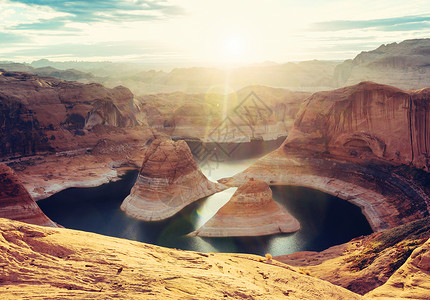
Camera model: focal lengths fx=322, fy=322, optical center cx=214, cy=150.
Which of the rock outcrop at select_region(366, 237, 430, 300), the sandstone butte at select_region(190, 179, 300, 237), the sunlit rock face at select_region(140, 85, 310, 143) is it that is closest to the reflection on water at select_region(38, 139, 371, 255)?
the sandstone butte at select_region(190, 179, 300, 237)

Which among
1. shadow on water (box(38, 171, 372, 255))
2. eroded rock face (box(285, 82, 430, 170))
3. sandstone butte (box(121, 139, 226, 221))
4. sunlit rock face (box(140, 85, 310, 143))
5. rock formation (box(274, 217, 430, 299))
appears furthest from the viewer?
sunlit rock face (box(140, 85, 310, 143))

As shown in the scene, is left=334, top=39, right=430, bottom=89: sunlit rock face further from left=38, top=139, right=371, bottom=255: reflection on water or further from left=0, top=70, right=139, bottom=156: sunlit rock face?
left=0, top=70, right=139, bottom=156: sunlit rock face

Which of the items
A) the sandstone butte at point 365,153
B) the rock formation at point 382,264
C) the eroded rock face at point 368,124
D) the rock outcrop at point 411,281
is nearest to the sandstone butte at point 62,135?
the sandstone butte at point 365,153

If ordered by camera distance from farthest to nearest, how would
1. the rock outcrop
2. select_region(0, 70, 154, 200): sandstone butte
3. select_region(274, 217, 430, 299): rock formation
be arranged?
1. select_region(0, 70, 154, 200): sandstone butte
2. select_region(274, 217, 430, 299): rock formation
3. the rock outcrop

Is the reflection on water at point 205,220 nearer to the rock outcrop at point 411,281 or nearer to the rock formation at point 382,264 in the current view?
the rock formation at point 382,264

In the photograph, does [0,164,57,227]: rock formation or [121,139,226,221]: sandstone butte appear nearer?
[0,164,57,227]: rock formation

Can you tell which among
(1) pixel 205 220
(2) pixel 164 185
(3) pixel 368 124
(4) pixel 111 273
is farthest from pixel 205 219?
(3) pixel 368 124

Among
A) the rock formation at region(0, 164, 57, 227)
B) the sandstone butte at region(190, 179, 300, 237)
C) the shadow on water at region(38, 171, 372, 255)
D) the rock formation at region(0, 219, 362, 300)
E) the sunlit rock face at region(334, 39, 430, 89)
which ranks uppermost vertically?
the sunlit rock face at region(334, 39, 430, 89)

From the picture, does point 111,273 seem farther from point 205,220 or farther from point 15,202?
point 205,220
